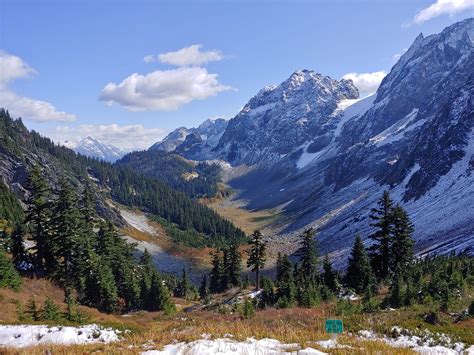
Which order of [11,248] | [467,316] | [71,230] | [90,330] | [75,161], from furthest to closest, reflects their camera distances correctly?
[75,161] < [11,248] < [71,230] < [467,316] < [90,330]

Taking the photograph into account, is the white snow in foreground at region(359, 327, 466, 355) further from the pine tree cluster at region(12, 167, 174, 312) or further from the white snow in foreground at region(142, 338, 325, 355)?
the pine tree cluster at region(12, 167, 174, 312)

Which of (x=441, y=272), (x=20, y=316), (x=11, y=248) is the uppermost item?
(x=11, y=248)

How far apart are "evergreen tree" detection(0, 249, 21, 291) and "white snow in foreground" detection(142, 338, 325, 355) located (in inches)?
1202

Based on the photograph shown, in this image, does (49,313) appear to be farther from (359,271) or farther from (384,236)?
(384,236)

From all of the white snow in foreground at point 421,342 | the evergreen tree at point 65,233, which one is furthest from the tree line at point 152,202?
the white snow in foreground at point 421,342

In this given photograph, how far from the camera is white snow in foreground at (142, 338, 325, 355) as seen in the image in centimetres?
1048

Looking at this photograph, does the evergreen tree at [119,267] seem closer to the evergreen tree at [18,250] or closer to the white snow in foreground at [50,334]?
the evergreen tree at [18,250]

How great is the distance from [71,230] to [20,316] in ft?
56.7

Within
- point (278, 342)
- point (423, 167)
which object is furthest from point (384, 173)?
point (278, 342)

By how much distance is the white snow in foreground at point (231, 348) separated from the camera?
10477 mm

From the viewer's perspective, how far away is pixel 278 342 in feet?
38.9

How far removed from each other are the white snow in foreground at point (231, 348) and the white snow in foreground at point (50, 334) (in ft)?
19.9

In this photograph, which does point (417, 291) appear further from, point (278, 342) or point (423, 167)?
point (423, 167)

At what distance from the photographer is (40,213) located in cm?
4578
